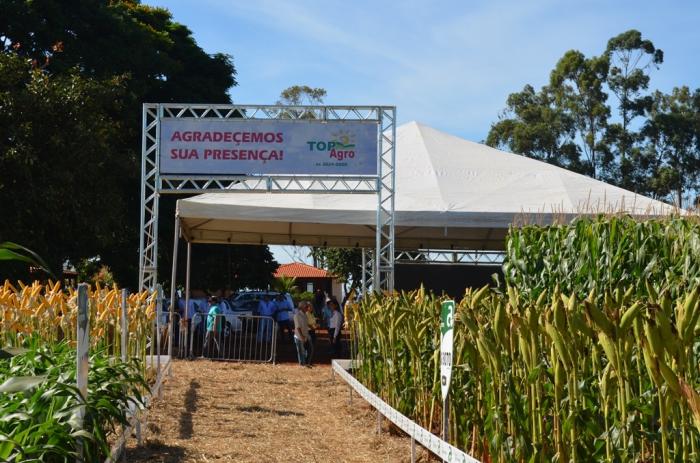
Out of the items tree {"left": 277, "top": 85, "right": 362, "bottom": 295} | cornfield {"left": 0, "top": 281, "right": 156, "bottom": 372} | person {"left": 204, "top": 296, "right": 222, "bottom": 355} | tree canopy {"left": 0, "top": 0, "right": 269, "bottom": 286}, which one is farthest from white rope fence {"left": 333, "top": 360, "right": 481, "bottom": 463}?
tree {"left": 277, "top": 85, "right": 362, "bottom": 295}

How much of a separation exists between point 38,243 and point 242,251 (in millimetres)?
10256

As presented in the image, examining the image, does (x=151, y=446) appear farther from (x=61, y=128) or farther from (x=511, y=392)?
(x=61, y=128)

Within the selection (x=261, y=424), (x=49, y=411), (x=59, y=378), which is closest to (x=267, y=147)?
(x=261, y=424)

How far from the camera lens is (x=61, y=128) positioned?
2048 cm

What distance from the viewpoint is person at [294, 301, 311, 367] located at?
17781 millimetres

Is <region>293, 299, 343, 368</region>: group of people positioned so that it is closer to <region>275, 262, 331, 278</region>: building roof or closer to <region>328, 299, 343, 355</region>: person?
<region>328, 299, 343, 355</region>: person

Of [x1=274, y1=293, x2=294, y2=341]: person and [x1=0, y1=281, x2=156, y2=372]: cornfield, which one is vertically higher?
[x1=0, y1=281, x2=156, y2=372]: cornfield

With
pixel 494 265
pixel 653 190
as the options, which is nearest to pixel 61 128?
pixel 494 265

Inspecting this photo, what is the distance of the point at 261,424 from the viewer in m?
10.2

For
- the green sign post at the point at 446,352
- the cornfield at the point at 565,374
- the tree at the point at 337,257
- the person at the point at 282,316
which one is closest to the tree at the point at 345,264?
the tree at the point at 337,257

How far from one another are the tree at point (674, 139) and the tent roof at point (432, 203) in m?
24.6

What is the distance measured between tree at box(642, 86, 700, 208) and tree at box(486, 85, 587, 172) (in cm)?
366

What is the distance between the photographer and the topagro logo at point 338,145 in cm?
1852

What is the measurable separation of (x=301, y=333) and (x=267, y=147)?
3690 mm
